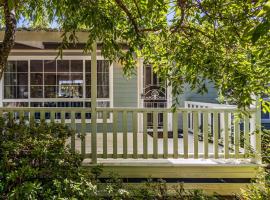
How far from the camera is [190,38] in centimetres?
418

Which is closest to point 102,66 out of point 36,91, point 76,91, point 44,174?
point 76,91

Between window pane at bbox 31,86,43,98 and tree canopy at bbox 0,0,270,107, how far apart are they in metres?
5.16

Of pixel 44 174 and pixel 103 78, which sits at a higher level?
pixel 103 78

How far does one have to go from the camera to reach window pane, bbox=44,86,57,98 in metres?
9.23

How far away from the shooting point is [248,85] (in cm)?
341

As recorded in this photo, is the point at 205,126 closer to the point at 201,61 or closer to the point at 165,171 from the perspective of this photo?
the point at 165,171

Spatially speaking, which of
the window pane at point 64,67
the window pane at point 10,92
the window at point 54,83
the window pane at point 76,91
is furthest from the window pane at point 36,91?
the window pane at point 76,91

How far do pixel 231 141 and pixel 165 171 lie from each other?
168 centimetres

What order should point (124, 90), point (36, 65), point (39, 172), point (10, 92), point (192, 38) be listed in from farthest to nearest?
point (124, 90) → point (36, 65) → point (10, 92) → point (192, 38) → point (39, 172)

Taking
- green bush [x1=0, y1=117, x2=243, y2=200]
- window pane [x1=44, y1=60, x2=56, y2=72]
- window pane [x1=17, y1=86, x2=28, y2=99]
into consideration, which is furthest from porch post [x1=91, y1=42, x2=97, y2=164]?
window pane [x1=17, y1=86, x2=28, y2=99]

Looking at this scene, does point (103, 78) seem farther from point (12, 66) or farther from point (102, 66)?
point (12, 66)

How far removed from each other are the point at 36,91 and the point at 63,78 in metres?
0.88

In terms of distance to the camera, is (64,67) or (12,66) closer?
(12,66)

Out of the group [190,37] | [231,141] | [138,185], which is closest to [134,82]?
[231,141]
